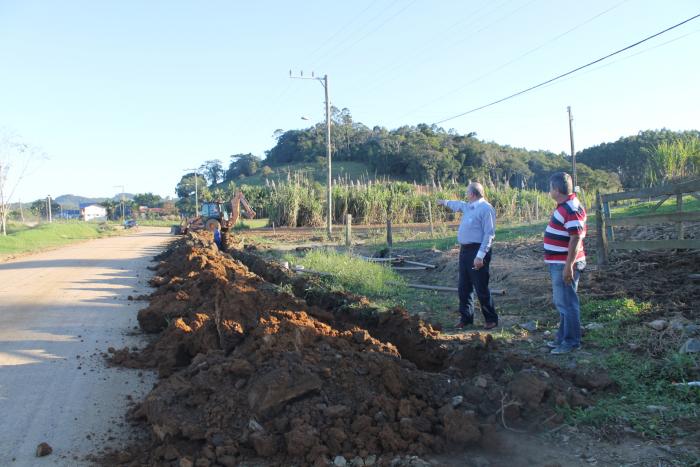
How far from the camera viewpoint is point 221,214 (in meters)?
21.1

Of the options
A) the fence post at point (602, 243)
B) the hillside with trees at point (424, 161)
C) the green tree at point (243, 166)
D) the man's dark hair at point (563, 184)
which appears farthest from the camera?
the green tree at point (243, 166)

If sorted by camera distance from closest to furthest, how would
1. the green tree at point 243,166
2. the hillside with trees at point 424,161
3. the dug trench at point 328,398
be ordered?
the dug trench at point 328,398 → the hillside with trees at point 424,161 → the green tree at point 243,166

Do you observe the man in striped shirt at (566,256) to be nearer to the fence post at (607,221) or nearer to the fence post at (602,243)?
the fence post at (602,243)

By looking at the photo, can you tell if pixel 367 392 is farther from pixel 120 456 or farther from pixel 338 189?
pixel 338 189

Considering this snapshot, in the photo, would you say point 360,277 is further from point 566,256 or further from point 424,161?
point 424,161

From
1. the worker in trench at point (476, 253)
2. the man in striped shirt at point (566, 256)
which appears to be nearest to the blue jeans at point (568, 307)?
the man in striped shirt at point (566, 256)

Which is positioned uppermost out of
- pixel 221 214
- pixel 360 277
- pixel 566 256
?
pixel 221 214

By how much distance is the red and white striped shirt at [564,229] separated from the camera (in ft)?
16.9

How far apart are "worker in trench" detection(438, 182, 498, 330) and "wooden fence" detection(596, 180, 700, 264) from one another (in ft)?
9.05

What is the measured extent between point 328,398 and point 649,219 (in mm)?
6218

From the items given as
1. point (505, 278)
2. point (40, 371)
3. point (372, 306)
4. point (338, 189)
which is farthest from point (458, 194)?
point (40, 371)

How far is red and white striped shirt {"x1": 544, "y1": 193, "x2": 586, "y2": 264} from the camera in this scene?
16.9ft

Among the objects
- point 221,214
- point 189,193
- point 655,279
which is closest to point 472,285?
point 655,279

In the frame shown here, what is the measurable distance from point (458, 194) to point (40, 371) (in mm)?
33406
